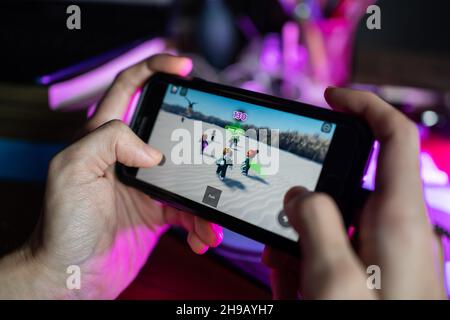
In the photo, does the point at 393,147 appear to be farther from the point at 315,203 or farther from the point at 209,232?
the point at 209,232

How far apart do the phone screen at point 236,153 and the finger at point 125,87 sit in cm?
5

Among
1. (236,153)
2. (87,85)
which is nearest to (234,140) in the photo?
(236,153)

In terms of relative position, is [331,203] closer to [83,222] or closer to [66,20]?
[83,222]

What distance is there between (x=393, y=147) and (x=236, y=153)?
0.18m

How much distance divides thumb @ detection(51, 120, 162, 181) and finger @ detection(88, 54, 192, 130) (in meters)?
0.09

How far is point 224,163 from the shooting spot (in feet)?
1.45

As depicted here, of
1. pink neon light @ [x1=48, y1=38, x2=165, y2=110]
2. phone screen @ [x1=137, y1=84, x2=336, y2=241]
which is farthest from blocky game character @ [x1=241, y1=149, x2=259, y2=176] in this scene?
pink neon light @ [x1=48, y1=38, x2=165, y2=110]

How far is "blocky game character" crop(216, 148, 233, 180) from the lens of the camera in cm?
44

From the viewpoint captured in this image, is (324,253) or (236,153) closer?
(324,253)

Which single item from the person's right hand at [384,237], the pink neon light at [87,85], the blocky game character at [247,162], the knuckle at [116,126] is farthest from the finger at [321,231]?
the pink neon light at [87,85]

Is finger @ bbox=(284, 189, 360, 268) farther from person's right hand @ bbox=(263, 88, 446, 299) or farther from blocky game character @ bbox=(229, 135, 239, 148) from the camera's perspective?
blocky game character @ bbox=(229, 135, 239, 148)
